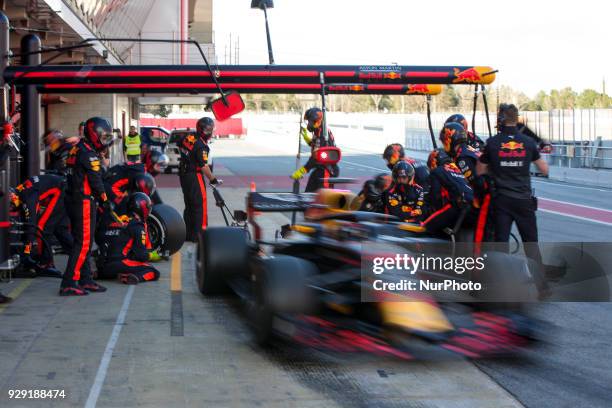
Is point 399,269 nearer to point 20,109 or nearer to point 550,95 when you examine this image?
point 20,109

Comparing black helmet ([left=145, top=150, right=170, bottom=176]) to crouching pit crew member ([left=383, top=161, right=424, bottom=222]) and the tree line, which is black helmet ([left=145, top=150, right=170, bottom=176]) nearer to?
crouching pit crew member ([left=383, top=161, right=424, bottom=222])

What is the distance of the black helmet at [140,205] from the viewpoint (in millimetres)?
10062

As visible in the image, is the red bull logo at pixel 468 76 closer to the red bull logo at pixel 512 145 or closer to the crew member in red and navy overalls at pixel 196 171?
the crew member in red and navy overalls at pixel 196 171

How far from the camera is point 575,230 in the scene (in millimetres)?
15273

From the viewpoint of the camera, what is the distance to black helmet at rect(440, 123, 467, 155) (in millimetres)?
9188

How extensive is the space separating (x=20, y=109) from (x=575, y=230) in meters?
9.03

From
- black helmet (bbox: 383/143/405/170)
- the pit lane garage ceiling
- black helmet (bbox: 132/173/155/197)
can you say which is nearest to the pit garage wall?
the pit lane garage ceiling

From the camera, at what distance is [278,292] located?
6.10m

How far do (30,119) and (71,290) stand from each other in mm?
3437

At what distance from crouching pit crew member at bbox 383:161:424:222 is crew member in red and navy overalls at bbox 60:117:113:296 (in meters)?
2.81

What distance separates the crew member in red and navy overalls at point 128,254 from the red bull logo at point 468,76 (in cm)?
484

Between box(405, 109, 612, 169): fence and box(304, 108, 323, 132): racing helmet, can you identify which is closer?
box(304, 108, 323, 132): racing helmet

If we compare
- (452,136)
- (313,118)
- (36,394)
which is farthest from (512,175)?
(36,394)

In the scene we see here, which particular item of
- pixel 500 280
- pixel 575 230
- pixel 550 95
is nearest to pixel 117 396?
pixel 500 280
